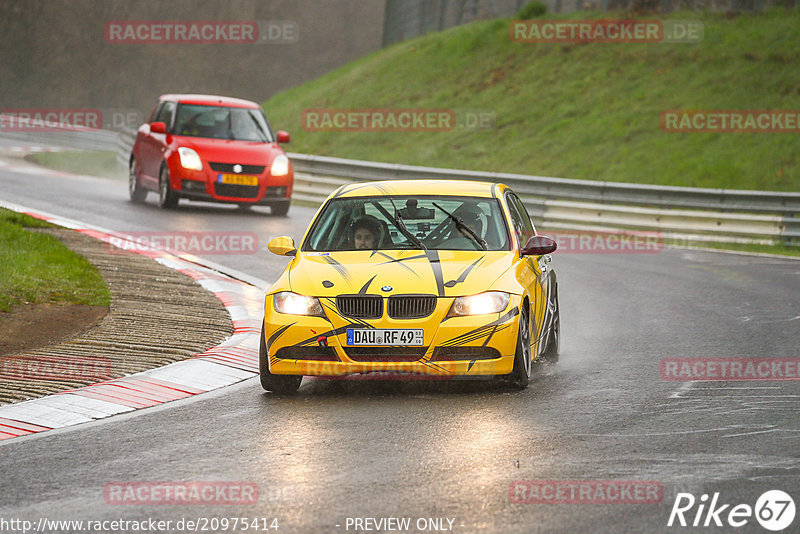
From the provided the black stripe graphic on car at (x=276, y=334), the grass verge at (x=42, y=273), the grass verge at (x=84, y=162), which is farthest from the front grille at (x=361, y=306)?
the grass verge at (x=84, y=162)

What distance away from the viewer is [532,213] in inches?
898

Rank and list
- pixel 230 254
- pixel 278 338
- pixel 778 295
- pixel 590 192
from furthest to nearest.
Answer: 1. pixel 590 192
2. pixel 230 254
3. pixel 778 295
4. pixel 278 338

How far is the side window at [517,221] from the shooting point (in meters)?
9.38

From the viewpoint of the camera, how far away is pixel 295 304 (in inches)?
326

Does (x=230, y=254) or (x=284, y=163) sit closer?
(x=230, y=254)

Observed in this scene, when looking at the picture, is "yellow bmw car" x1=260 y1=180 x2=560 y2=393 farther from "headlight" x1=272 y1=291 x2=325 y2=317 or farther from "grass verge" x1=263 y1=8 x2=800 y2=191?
"grass verge" x1=263 y1=8 x2=800 y2=191

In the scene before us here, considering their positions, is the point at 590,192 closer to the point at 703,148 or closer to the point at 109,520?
the point at 703,148

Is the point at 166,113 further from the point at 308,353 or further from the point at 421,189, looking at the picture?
the point at 308,353

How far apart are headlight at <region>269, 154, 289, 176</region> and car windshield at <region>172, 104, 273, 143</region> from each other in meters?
0.74

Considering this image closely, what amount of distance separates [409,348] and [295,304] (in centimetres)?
84

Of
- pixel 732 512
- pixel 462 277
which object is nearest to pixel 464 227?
pixel 462 277

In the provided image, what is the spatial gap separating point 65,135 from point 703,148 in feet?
60.3

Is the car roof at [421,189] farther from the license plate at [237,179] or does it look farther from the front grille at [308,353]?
the license plate at [237,179]

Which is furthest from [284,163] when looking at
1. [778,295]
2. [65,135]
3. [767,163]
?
[65,135]
